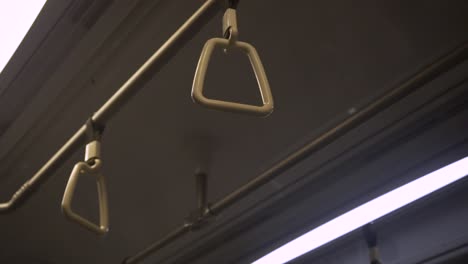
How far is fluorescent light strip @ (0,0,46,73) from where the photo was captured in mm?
972

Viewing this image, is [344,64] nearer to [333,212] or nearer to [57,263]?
[333,212]

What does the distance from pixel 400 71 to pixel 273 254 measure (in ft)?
2.26

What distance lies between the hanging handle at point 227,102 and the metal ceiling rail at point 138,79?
2.7 inches

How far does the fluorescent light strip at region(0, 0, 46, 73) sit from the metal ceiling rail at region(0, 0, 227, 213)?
260 mm

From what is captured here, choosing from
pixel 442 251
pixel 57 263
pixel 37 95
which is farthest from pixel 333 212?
pixel 57 263

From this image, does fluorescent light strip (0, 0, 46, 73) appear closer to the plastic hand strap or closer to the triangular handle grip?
the plastic hand strap

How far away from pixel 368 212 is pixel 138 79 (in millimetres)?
843

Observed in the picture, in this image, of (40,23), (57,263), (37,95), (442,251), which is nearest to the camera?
(40,23)

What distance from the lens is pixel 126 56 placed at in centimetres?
122

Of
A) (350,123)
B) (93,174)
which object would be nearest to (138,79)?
(93,174)

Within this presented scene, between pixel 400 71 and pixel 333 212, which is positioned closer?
pixel 400 71

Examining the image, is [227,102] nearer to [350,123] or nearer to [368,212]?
[350,123]

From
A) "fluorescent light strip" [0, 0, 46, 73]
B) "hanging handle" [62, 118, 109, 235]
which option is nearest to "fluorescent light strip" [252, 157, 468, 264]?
"hanging handle" [62, 118, 109, 235]

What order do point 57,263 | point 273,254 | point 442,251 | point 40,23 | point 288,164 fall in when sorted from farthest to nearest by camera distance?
point 57,263, point 273,254, point 442,251, point 288,164, point 40,23
